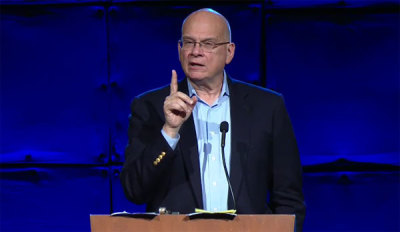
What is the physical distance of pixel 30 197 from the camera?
3324 millimetres

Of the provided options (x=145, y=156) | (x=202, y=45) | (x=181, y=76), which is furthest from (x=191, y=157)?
(x=181, y=76)

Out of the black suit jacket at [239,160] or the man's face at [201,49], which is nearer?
the black suit jacket at [239,160]

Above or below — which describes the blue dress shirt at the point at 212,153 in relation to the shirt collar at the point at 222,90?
below

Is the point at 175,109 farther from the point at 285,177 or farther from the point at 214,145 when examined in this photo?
the point at 285,177

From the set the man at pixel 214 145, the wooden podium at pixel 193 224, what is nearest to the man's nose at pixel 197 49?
the man at pixel 214 145

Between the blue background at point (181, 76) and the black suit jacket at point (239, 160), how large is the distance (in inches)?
32.8

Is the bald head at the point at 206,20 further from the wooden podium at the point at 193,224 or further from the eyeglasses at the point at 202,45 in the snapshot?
the wooden podium at the point at 193,224

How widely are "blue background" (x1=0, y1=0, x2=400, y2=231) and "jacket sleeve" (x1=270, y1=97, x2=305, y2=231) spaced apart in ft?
2.94

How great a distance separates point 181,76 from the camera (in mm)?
3211

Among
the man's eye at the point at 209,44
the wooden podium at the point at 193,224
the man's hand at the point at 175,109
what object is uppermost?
the man's eye at the point at 209,44

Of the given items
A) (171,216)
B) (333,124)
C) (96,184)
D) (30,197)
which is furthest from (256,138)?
(30,197)

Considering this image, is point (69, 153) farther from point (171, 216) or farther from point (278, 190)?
point (171, 216)

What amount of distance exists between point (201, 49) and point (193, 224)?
88cm

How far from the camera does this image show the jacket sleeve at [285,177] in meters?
2.35
